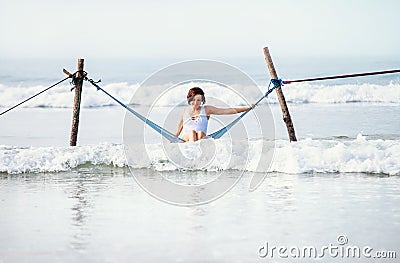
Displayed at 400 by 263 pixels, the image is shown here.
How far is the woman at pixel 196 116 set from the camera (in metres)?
7.32

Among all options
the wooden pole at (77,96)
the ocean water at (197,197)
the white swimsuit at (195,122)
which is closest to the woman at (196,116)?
the white swimsuit at (195,122)

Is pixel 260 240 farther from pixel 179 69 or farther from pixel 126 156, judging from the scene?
pixel 179 69

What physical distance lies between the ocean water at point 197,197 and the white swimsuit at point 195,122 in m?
0.18

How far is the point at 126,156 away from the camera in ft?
24.7

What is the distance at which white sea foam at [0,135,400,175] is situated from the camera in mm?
6848

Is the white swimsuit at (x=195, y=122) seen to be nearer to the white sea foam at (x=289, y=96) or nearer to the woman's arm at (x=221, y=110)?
the woman's arm at (x=221, y=110)

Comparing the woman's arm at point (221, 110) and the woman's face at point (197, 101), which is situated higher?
the woman's face at point (197, 101)

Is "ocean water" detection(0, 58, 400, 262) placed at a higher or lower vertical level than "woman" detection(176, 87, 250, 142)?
lower

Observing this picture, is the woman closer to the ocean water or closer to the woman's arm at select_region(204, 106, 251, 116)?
the woman's arm at select_region(204, 106, 251, 116)

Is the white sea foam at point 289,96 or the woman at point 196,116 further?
the white sea foam at point 289,96

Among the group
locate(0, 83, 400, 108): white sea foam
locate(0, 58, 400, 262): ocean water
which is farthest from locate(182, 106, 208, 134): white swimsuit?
locate(0, 83, 400, 108): white sea foam

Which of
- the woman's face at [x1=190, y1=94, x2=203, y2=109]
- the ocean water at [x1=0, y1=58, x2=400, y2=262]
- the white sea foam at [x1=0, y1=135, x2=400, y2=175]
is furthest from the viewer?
the woman's face at [x1=190, y1=94, x2=203, y2=109]

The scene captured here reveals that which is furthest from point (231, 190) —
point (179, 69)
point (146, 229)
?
Answer: point (179, 69)

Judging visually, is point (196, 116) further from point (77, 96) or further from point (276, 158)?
point (77, 96)
